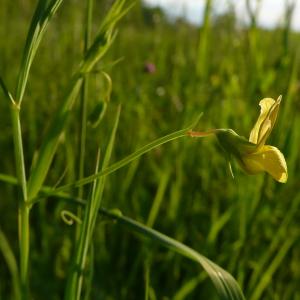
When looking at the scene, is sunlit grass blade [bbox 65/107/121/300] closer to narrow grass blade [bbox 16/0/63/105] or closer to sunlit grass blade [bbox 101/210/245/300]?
sunlit grass blade [bbox 101/210/245/300]

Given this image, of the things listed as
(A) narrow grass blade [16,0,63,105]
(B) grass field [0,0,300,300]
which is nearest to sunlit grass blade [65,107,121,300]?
(B) grass field [0,0,300,300]

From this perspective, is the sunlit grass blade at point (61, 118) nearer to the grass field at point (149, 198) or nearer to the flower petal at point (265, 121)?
the grass field at point (149, 198)

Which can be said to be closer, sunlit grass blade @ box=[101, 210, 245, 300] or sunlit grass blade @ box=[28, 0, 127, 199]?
sunlit grass blade @ box=[101, 210, 245, 300]

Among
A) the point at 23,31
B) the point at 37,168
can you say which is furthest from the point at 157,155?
the point at 23,31

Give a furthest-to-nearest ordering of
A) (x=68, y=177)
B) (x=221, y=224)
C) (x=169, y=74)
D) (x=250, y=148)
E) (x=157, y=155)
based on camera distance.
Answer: (x=169, y=74), (x=157, y=155), (x=68, y=177), (x=221, y=224), (x=250, y=148)

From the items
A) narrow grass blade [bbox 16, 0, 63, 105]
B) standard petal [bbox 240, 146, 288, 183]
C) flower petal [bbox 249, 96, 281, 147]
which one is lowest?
standard petal [bbox 240, 146, 288, 183]

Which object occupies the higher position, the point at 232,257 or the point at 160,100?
the point at 160,100

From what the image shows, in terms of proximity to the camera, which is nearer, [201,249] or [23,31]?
[201,249]

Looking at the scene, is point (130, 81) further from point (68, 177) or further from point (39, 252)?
point (39, 252)
